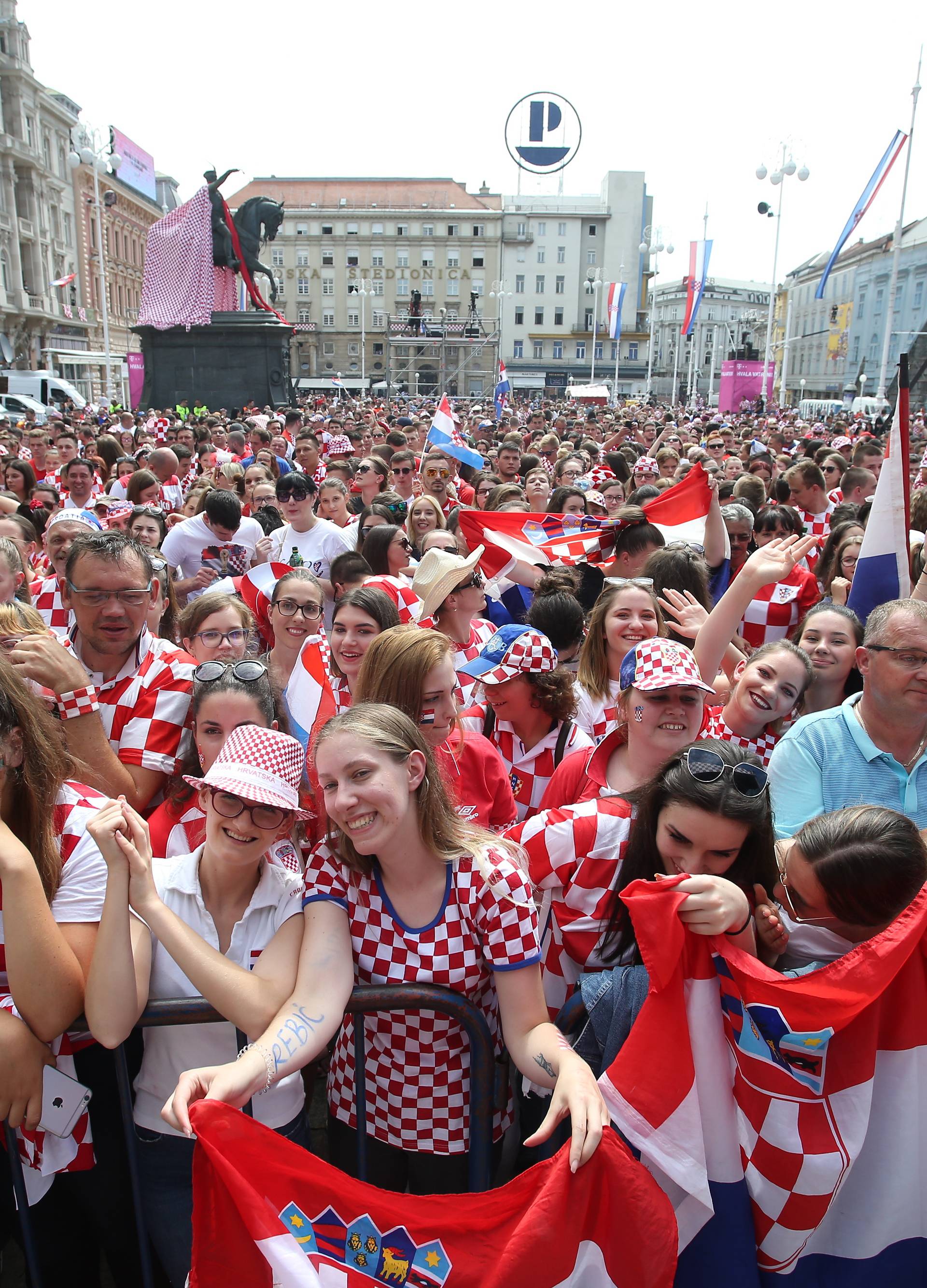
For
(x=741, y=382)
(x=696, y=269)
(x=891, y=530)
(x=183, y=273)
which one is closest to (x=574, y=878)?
(x=891, y=530)

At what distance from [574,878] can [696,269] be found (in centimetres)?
3624

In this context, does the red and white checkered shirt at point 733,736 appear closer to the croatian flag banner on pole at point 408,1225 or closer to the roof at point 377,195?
the croatian flag banner on pole at point 408,1225

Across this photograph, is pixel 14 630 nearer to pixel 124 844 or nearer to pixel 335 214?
pixel 124 844

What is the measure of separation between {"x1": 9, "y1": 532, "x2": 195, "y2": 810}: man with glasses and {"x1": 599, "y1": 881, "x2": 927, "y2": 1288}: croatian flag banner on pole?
181cm

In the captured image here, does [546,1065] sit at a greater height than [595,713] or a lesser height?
lesser

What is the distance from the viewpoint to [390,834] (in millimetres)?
2051

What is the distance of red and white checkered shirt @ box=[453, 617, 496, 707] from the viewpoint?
3748 mm

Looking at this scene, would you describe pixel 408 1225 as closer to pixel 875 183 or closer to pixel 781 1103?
pixel 781 1103

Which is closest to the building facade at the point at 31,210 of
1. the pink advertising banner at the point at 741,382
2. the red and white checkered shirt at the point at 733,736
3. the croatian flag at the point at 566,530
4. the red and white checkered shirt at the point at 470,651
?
the pink advertising banner at the point at 741,382

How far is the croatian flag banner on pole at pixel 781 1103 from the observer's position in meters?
1.84

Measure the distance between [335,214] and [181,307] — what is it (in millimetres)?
70106

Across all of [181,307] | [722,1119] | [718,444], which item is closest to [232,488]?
[718,444]

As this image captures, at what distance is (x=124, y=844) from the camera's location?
1.89 meters

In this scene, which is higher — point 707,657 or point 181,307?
point 181,307
